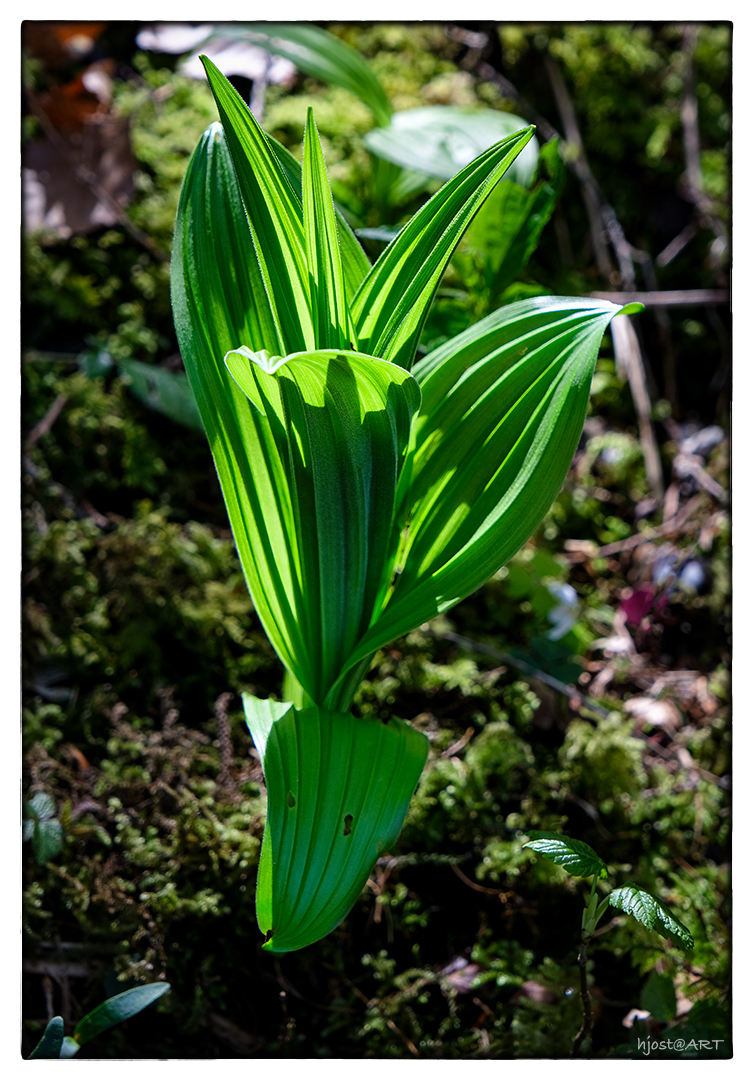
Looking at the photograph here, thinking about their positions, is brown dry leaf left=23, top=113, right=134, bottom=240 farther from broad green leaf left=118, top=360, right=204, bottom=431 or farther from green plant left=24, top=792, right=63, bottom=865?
green plant left=24, top=792, right=63, bottom=865

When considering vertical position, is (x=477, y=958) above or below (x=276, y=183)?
→ below

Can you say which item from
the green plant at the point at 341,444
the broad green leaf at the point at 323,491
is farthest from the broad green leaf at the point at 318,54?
the broad green leaf at the point at 323,491

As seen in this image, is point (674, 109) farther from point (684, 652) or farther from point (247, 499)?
point (247, 499)

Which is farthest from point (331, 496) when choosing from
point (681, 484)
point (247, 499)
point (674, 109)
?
point (674, 109)

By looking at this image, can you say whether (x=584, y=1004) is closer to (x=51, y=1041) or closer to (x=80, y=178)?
(x=51, y=1041)

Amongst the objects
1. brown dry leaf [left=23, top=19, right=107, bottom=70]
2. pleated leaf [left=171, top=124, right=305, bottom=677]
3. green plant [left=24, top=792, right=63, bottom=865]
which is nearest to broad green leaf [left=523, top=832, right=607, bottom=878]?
pleated leaf [left=171, top=124, right=305, bottom=677]

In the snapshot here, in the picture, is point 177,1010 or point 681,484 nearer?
point 177,1010
